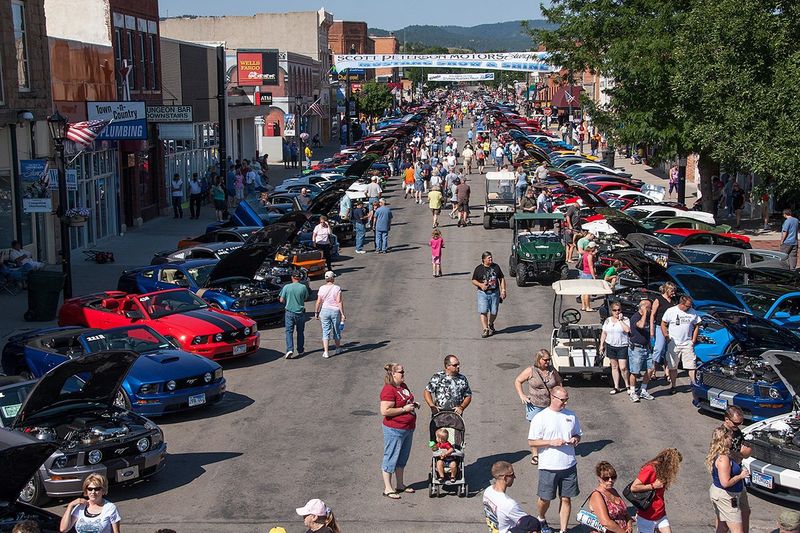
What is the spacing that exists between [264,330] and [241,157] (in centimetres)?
3943

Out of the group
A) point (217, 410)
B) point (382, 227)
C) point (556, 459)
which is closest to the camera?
point (556, 459)

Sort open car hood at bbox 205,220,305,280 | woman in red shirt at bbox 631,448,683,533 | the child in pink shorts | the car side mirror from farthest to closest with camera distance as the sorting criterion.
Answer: the child in pink shorts < open car hood at bbox 205,220,305,280 < the car side mirror < woman in red shirt at bbox 631,448,683,533

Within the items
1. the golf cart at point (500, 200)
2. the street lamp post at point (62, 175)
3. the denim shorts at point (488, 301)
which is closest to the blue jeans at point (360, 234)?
the golf cart at point (500, 200)

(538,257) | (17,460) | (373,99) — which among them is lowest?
(538,257)

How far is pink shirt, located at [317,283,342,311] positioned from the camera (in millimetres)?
18500

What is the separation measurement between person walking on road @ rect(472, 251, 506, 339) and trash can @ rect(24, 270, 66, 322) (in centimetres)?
971

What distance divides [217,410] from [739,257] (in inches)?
556

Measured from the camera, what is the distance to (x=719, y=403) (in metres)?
15.0

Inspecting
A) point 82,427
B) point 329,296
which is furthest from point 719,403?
point 82,427

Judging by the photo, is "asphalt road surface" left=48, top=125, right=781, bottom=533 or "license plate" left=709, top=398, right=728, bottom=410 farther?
"license plate" left=709, top=398, right=728, bottom=410

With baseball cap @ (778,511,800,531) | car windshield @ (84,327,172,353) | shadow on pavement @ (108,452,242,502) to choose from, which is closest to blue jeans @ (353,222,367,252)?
car windshield @ (84,327,172,353)

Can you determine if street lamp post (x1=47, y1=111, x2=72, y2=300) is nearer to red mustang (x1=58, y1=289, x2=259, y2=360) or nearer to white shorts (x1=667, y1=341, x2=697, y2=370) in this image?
red mustang (x1=58, y1=289, x2=259, y2=360)

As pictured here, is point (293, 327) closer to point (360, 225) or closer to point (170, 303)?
point (170, 303)

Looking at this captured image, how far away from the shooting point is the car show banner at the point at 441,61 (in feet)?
297
